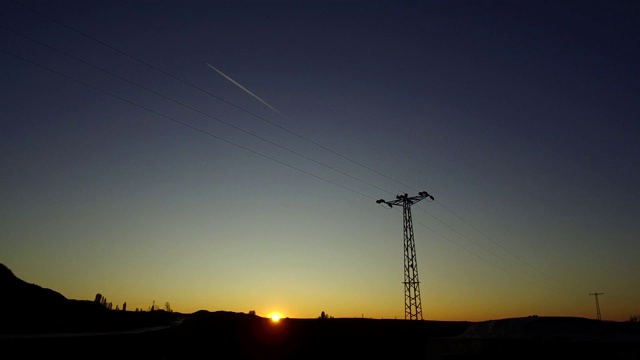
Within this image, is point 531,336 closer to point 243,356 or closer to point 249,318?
point 243,356

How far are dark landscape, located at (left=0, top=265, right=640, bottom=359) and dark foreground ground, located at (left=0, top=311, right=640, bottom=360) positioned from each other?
35mm

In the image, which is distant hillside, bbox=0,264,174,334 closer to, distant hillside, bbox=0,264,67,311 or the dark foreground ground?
distant hillside, bbox=0,264,67,311

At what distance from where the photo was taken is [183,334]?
101ft

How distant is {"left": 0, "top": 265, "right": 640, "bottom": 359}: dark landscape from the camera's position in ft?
48.7

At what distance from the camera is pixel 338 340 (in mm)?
30469

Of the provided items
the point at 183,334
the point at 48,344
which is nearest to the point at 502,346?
the point at 48,344

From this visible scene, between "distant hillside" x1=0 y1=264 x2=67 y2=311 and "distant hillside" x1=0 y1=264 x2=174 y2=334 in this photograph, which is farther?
"distant hillside" x1=0 y1=264 x2=67 y2=311

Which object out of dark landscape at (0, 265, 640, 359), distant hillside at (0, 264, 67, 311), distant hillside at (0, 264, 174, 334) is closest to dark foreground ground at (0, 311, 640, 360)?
dark landscape at (0, 265, 640, 359)

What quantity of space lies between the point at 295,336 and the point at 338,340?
318 cm

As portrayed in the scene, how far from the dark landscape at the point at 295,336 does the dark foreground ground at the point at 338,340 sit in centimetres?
4

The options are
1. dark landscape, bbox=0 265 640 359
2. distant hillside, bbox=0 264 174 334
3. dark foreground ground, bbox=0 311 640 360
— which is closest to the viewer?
dark foreground ground, bbox=0 311 640 360

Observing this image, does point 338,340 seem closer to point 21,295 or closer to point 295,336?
point 295,336

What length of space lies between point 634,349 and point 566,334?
2985mm

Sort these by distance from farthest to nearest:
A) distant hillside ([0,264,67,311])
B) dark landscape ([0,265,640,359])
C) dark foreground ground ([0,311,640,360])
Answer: distant hillside ([0,264,67,311])
dark landscape ([0,265,640,359])
dark foreground ground ([0,311,640,360])
